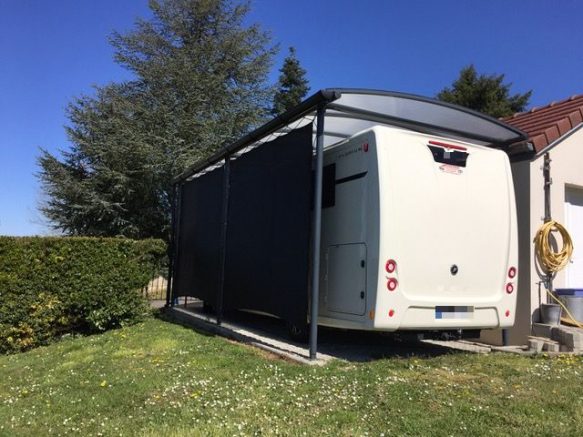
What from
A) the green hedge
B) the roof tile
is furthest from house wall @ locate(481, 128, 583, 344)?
the green hedge

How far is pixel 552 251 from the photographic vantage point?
313 inches

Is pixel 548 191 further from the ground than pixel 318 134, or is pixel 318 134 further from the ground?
pixel 318 134

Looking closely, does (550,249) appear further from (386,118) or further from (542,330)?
(386,118)

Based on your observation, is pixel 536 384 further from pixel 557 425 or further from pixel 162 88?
pixel 162 88

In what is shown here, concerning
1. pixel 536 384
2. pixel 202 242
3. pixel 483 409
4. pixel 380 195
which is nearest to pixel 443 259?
pixel 380 195

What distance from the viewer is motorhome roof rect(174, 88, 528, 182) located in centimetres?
672

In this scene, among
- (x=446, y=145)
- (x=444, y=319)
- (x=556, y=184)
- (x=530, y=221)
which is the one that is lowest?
(x=444, y=319)

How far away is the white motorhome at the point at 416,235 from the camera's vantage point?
612cm

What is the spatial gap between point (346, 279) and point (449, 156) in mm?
1996

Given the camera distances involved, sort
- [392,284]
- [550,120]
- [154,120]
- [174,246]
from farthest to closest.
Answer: [154,120] → [174,246] → [550,120] → [392,284]

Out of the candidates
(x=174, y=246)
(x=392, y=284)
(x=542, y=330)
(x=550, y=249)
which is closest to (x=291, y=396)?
(x=392, y=284)

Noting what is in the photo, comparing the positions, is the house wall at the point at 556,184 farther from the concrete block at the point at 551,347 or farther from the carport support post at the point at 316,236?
the carport support post at the point at 316,236

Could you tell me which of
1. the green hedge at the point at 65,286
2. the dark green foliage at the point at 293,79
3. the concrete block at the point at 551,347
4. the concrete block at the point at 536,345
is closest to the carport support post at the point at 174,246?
the green hedge at the point at 65,286

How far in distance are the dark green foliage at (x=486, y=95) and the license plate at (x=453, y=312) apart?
27.1m
